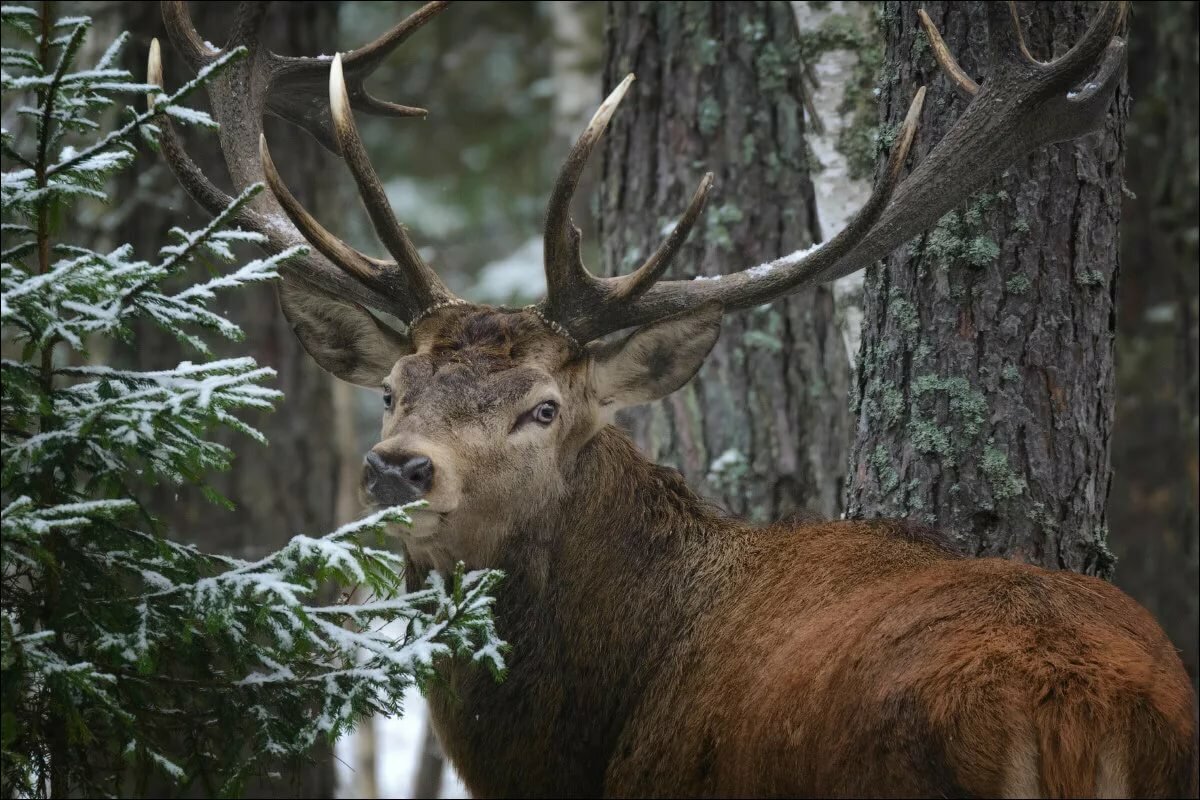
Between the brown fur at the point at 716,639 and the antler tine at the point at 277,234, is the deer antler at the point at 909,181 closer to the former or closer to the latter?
the brown fur at the point at 716,639

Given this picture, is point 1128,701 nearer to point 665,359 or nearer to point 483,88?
point 665,359

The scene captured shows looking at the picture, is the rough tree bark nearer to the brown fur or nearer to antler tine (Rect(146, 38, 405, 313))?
antler tine (Rect(146, 38, 405, 313))

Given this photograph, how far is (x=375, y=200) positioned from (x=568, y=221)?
743 mm

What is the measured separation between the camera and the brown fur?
11.2ft

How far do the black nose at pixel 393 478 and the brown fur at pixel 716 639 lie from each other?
9cm

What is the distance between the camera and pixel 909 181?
511 cm


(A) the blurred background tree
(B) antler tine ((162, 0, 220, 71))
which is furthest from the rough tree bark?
(B) antler tine ((162, 0, 220, 71))

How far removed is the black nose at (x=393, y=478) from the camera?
450 centimetres

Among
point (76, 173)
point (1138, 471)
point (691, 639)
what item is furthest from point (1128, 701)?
point (1138, 471)

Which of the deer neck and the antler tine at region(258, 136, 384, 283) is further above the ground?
the antler tine at region(258, 136, 384, 283)

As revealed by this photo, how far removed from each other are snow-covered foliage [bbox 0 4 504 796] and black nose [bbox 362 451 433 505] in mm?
364

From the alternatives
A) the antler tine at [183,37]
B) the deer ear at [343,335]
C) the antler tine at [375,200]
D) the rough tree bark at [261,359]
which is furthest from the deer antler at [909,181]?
the rough tree bark at [261,359]

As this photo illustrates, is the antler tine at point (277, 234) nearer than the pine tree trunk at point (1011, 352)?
No

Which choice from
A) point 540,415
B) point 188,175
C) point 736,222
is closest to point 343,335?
point 188,175
